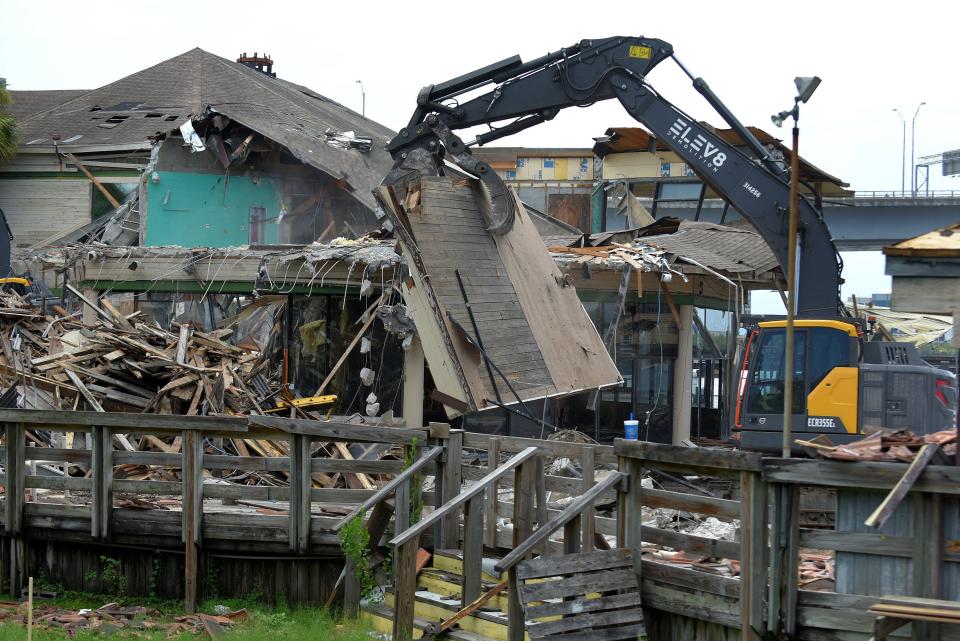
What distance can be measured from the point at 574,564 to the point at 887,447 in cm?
248

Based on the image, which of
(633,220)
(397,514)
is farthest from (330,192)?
(397,514)

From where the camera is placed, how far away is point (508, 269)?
1570cm

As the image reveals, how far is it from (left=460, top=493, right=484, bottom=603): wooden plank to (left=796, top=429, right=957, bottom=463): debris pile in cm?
303

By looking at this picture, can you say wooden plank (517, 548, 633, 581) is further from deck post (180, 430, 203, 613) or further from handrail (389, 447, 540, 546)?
deck post (180, 430, 203, 613)

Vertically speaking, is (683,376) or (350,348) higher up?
(350,348)

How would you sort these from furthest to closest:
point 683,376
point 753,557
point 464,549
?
1. point 683,376
2. point 464,549
3. point 753,557

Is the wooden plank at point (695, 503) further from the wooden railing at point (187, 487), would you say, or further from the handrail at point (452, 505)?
the wooden railing at point (187, 487)

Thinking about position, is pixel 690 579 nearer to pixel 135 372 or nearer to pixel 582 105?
pixel 135 372

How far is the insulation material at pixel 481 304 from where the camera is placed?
14.5m

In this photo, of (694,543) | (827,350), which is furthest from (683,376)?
(694,543)

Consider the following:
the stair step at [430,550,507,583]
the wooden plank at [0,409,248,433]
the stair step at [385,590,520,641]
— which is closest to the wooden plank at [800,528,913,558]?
the stair step at [385,590,520,641]

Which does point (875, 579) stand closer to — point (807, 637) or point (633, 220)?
point (807, 637)

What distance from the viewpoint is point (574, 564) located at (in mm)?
8531

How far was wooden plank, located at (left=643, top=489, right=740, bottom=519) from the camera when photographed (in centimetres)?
834
